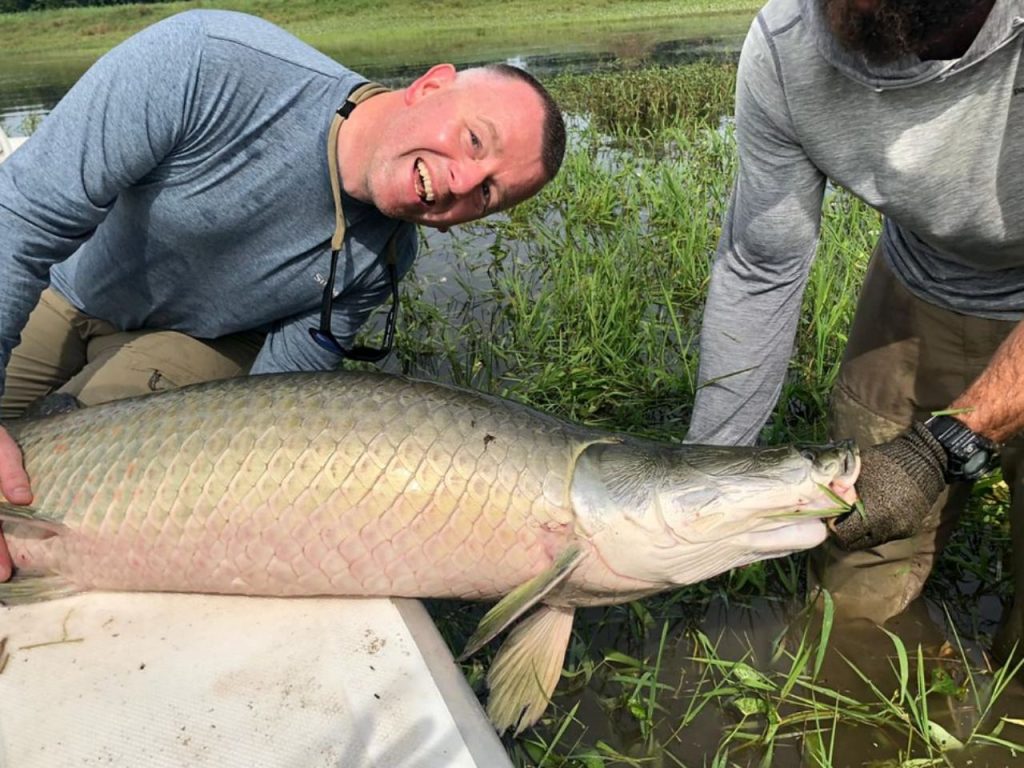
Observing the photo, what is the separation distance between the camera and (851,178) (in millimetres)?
2057

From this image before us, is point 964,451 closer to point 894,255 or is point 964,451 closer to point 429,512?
point 894,255

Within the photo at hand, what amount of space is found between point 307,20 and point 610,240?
109 feet

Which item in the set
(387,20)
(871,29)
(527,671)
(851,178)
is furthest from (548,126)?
(387,20)

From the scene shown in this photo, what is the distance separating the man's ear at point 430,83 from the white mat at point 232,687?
4.98 ft

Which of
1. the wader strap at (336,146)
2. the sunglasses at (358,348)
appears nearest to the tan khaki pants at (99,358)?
the sunglasses at (358,348)

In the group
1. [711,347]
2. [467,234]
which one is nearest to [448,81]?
[711,347]

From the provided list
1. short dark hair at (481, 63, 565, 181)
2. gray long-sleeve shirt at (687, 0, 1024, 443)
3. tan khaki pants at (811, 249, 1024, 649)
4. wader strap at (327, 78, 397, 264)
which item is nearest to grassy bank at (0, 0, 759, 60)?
short dark hair at (481, 63, 565, 181)

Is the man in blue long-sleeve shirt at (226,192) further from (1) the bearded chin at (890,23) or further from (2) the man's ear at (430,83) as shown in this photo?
(1) the bearded chin at (890,23)

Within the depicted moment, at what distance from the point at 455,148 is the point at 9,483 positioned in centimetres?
153

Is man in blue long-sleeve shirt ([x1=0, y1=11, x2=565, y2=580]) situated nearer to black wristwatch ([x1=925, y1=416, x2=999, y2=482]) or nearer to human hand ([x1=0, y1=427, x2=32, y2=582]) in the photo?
human hand ([x1=0, y1=427, x2=32, y2=582])

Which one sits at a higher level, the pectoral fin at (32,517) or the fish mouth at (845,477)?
the fish mouth at (845,477)

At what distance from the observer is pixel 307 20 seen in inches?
1313

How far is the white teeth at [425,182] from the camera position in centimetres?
230

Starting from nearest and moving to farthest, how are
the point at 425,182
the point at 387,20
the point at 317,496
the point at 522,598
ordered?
the point at 522,598, the point at 317,496, the point at 425,182, the point at 387,20
